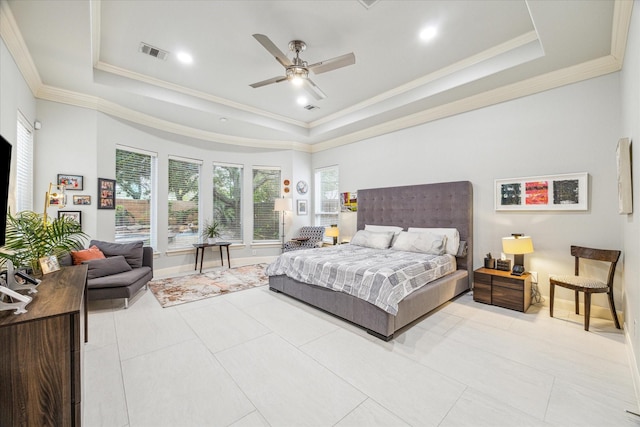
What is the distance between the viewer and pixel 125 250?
401cm

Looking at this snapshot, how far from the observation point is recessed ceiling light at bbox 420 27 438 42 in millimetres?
2961

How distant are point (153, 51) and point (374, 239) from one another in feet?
13.4

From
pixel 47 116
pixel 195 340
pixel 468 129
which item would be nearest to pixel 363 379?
pixel 195 340

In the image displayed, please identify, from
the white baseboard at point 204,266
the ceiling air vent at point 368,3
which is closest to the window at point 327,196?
the white baseboard at point 204,266

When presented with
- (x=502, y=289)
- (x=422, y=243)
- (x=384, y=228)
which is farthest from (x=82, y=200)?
(x=502, y=289)

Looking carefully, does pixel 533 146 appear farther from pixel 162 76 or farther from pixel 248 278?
pixel 162 76

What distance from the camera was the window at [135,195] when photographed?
4.77 meters

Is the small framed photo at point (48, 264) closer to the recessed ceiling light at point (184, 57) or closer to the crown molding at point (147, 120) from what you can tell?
the recessed ceiling light at point (184, 57)

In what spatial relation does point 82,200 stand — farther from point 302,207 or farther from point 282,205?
point 302,207

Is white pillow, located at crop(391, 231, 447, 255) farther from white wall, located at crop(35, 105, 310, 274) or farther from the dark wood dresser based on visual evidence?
the dark wood dresser

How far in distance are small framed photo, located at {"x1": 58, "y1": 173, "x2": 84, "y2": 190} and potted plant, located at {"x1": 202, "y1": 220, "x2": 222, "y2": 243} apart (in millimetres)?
2235

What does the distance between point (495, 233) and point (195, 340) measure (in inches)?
162

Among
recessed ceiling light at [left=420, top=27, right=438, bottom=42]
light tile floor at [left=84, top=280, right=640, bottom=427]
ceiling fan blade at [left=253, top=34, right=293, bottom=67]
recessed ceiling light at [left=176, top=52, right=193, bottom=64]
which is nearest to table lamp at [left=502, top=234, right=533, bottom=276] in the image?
light tile floor at [left=84, top=280, right=640, bottom=427]

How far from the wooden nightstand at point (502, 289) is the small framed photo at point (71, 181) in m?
5.89
